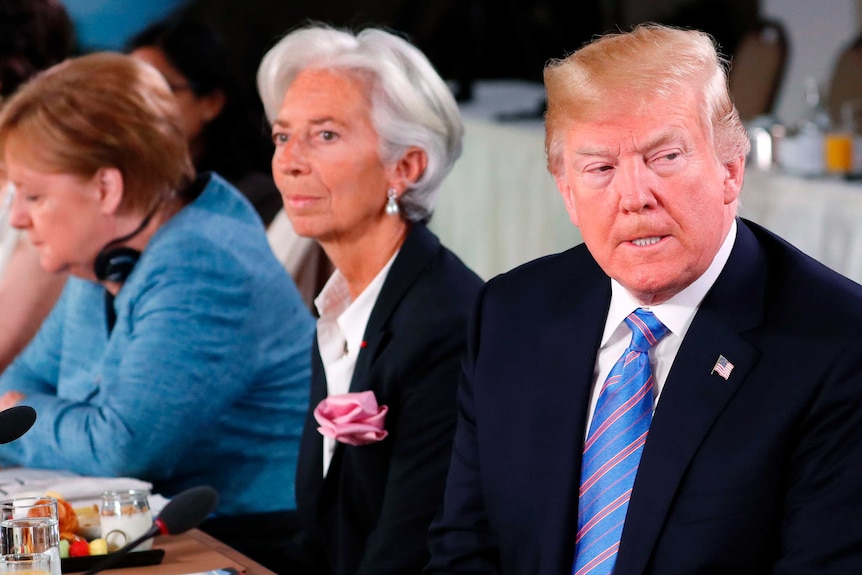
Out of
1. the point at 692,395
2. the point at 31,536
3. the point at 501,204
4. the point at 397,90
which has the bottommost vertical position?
the point at 501,204

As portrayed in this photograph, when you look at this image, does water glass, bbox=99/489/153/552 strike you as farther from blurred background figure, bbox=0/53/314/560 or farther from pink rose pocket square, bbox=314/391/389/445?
blurred background figure, bbox=0/53/314/560

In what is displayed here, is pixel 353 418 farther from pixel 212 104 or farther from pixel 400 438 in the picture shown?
pixel 212 104

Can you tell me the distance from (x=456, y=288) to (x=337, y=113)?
0.43 meters

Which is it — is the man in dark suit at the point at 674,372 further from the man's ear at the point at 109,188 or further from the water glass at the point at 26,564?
the man's ear at the point at 109,188

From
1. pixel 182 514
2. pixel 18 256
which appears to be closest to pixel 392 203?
pixel 182 514

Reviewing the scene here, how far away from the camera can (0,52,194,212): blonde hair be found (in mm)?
2814

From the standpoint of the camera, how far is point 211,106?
456cm

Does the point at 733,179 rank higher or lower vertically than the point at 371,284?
higher

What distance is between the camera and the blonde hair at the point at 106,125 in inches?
111

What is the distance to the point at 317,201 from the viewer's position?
252 cm

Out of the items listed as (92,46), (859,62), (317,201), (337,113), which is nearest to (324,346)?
(317,201)

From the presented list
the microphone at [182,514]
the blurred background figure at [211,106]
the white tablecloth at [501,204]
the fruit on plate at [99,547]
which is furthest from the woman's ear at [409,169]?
the white tablecloth at [501,204]

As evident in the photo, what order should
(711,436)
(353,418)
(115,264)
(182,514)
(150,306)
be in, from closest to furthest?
1. (182,514)
2. (711,436)
3. (353,418)
4. (150,306)
5. (115,264)

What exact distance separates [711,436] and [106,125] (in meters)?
1.70
